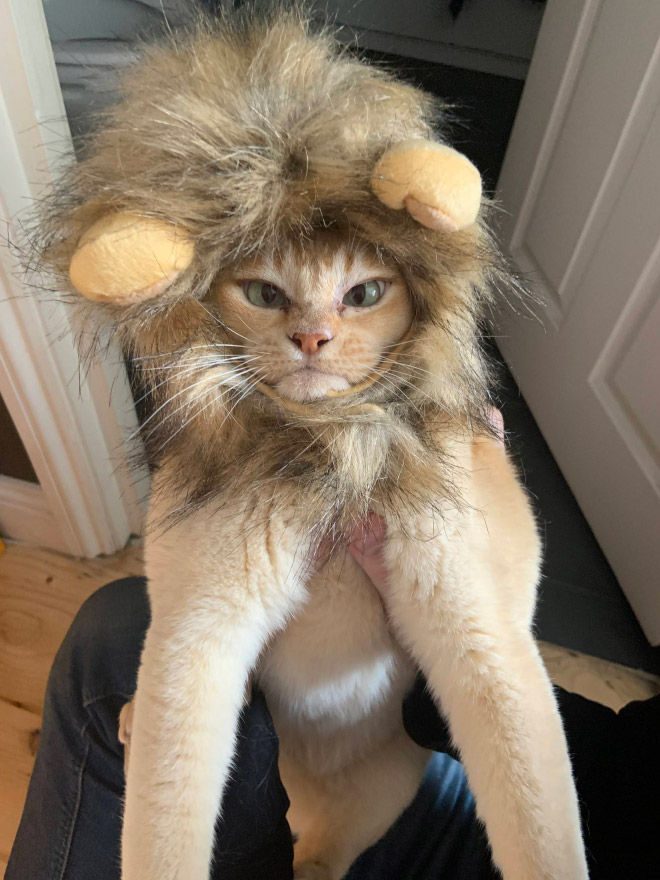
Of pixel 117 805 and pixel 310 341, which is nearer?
pixel 310 341

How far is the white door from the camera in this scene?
46.0 inches

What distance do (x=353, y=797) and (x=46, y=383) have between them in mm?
780

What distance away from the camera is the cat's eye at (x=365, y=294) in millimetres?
508

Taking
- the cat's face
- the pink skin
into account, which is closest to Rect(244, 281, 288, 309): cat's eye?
the cat's face

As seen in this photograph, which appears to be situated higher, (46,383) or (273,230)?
(273,230)

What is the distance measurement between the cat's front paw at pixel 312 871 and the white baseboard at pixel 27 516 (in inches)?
32.6

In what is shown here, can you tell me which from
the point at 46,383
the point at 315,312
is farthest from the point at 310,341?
the point at 46,383

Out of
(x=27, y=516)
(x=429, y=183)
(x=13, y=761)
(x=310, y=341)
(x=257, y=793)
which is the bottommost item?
(x=13, y=761)

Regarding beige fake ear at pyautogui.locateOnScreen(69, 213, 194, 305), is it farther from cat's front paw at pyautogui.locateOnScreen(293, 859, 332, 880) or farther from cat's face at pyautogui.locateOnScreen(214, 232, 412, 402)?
cat's front paw at pyautogui.locateOnScreen(293, 859, 332, 880)

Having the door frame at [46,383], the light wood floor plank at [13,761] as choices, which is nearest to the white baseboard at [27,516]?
the door frame at [46,383]

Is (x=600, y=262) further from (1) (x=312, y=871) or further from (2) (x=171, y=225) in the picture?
(1) (x=312, y=871)

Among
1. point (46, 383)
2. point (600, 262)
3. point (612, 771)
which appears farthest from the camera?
point (600, 262)

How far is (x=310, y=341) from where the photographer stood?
483 mm

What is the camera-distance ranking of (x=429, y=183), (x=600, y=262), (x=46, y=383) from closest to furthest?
(x=429, y=183)
(x=46, y=383)
(x=600, y=262)
